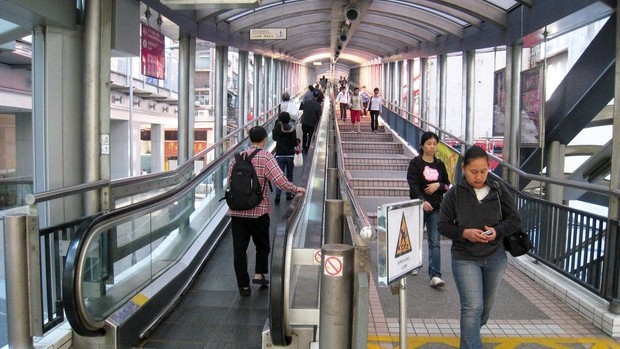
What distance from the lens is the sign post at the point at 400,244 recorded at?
2502 millimetres

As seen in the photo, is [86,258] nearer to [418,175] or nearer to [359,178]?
[418,175]

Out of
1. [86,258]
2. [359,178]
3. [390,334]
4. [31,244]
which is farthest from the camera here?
[359,178]

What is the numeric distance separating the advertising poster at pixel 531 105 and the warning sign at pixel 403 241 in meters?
4.86

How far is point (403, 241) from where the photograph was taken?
8.77 feet

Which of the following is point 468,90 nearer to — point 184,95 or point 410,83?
point 184,95

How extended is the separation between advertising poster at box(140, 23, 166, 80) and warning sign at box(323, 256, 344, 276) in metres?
4.75

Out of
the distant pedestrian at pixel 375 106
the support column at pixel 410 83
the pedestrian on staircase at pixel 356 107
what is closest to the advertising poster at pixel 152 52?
the distant pedestrian at pixel 375 106

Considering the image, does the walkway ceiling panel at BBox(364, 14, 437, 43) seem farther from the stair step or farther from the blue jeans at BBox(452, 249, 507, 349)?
the blue jeans at BBox(452, 249, 507, 349)

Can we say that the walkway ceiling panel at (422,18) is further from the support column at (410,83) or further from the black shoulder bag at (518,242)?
the black shoulder bag at (518,242)

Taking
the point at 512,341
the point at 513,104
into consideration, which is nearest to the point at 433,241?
the point at 512,341

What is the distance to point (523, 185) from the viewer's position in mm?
8922

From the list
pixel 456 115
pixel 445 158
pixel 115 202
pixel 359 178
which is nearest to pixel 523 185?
pixel 445 158

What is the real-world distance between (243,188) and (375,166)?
23.6ft

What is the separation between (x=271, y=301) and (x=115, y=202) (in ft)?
7.57
